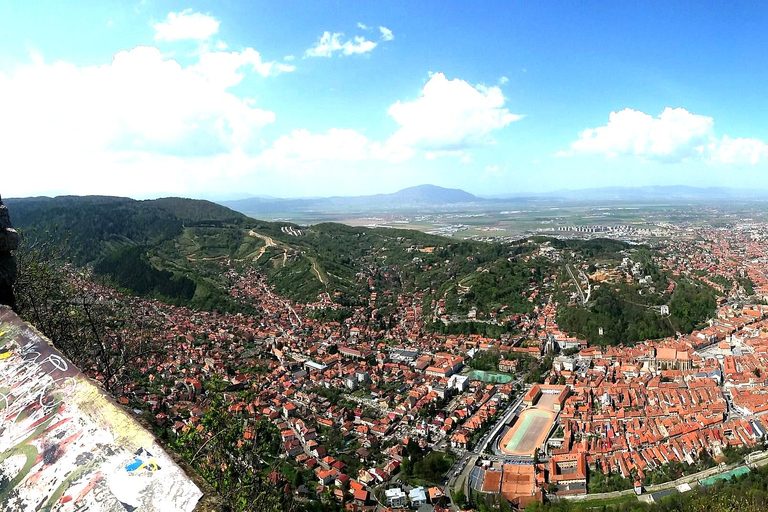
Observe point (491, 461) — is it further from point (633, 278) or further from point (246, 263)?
point (246, 263)

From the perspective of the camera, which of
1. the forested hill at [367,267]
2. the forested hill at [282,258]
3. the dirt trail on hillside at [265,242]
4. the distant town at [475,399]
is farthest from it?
the dirt trail on hillside at [265,242]

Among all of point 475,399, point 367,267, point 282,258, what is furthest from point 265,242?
point 475,399

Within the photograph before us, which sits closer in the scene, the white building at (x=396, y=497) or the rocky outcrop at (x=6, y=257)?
the rocky outcrop at (x=6, y=257)

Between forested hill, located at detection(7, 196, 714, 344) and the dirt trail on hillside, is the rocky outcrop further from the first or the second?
the dirt trail on hillside

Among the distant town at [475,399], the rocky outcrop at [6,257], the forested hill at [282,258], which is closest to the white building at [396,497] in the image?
the distant town at [475,399]

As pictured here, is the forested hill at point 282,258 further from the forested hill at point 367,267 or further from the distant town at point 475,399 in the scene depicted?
the distant town at point 475,399

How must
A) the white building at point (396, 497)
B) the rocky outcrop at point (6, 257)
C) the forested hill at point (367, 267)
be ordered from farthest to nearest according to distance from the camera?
1. the forested hill at point (367, 267)
2. the white building at point (396, 497)
3. the rocky outcrop at point (6, 257)

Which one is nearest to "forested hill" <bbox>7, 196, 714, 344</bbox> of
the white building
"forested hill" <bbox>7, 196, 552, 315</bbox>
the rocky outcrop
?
"forested hill" <bbox>7, 196, 552, 315</bbox>

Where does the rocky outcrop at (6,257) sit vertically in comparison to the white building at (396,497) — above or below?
above
